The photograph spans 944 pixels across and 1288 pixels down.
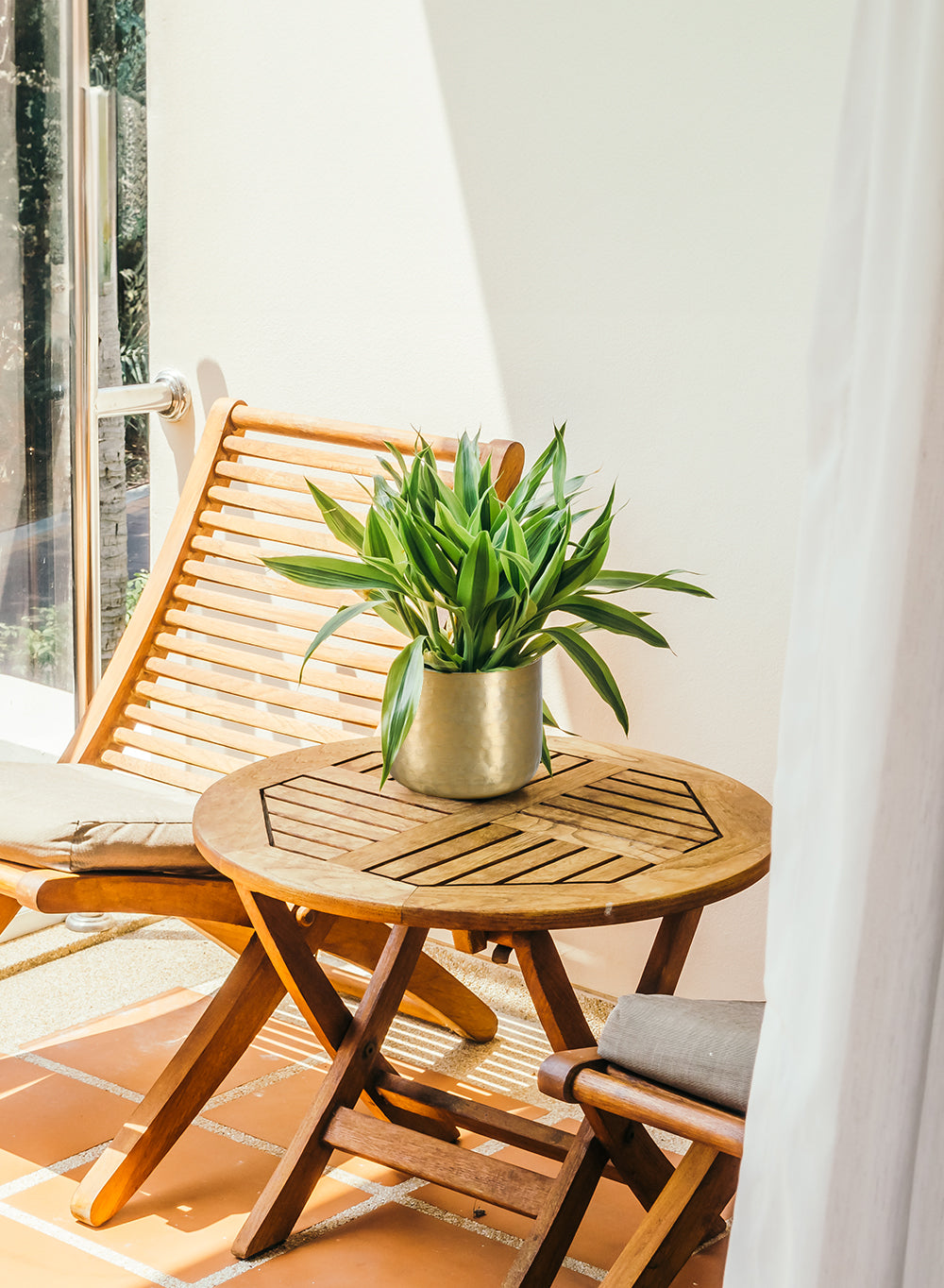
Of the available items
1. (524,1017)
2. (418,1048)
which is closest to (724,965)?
(524,1017)

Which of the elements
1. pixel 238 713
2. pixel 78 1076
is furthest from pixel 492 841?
pixel 238 713

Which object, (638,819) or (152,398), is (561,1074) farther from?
(152,398)

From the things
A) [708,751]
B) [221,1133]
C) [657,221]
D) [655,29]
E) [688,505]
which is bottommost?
[221,1133]

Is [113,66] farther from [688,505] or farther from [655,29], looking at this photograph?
[688,505]

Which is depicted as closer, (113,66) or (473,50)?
(473,50)

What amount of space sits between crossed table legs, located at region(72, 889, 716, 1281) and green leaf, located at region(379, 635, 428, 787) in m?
0.25

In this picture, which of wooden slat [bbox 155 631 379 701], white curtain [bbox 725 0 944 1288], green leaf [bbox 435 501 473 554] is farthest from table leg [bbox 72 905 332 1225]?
white curtain [bbox 725 0 944 1288]

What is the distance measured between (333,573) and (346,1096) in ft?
2.27

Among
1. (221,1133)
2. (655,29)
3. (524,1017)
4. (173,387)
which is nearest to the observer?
(221,1133)

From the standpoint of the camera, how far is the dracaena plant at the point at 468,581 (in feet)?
5.97

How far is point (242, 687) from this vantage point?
9.00ft

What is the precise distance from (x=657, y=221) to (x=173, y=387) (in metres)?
1.16

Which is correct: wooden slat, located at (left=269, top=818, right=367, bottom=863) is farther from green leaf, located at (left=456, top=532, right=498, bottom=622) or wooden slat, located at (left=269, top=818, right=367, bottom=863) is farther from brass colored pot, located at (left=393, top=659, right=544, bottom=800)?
green leaf, located at (left=456, top=532, right=498, bottom=622)

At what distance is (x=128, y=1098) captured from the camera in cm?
227
